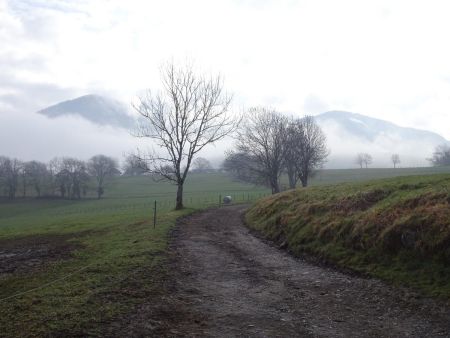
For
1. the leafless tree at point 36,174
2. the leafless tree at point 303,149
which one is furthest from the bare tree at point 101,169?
the leafless tree at point 303,149

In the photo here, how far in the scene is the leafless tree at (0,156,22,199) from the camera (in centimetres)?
13162

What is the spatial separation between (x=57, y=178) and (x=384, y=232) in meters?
131

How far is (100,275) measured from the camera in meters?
11.1

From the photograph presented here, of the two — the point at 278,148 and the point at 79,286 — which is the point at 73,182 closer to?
the point at 278,148

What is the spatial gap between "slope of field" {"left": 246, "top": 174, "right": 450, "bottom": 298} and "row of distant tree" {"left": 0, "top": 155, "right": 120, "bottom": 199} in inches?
4543

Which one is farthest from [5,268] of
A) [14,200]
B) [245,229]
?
[14,200]

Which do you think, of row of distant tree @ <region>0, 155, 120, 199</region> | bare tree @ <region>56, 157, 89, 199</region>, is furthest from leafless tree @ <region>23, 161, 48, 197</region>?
bare tree @ <region>56, 157, 89, 199</region>

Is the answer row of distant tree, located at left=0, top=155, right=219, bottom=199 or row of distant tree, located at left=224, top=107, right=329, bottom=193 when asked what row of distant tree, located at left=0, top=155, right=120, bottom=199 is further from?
row of distant tree, located at left=224, top=107, right=329, bottom=193

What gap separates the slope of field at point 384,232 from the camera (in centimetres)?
1021

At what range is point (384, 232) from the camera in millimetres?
12164

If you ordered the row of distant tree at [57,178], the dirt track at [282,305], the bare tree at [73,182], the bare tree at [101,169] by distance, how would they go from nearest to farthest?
the dirt track at [282,305]
the bare tree at [73,182]
the row of distant tree at [57,178]
the bare tree at [101,169]

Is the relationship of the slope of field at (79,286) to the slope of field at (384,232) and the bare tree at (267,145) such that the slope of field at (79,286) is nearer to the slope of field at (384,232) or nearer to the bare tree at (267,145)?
the slope of field at (384,232)

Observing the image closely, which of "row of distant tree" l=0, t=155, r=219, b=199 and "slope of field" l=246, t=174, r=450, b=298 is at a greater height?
"row of distant tree" l=0, t=155, r=219, b=199

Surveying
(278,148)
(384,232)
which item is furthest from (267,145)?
(384,232)
